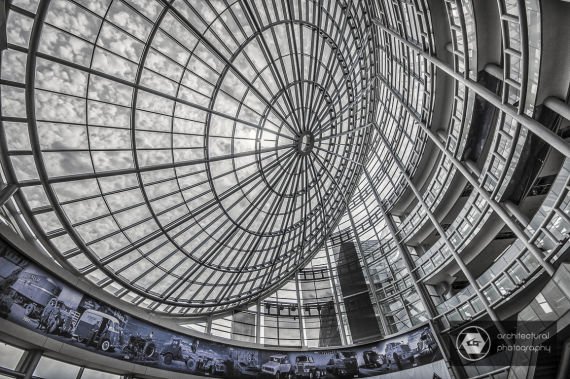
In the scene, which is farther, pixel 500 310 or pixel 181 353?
pixel 181 353

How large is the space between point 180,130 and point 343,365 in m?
29.3

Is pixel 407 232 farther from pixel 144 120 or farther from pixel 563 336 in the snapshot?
pixel 144 120

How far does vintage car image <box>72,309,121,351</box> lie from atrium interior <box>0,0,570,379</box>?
0.14 metres

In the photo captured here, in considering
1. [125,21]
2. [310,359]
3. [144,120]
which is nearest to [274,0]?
[125,21]

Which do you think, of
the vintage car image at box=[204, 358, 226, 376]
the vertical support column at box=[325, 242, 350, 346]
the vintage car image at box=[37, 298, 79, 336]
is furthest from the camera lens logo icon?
the vintage car image at box=[37, 298, 79, 336]

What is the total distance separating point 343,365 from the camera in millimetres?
31625

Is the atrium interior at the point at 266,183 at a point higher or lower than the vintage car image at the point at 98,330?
higher

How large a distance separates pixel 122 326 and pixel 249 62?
23.4 m

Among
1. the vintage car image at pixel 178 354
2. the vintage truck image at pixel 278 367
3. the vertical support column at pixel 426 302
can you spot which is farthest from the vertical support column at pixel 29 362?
the vertical support column at pixel 426 302

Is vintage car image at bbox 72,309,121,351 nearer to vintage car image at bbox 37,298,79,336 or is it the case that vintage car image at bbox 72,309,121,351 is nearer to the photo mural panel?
the photo mural panel

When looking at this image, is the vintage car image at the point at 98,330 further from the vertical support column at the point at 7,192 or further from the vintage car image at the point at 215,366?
the vintage car image at the point at 215,366

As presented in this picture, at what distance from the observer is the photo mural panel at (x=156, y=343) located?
16.8m

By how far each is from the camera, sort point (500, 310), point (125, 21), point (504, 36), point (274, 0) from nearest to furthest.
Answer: point (504, 36) → point (125, 21) → point (500, 310) → point (274, 0)

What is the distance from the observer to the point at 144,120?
66.5 feet
